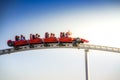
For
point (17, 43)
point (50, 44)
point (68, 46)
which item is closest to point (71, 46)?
point (68, 46)

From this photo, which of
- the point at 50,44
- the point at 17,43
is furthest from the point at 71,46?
the point at 17,43

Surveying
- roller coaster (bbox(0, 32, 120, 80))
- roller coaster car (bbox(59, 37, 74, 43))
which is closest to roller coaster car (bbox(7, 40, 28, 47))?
roller coaster (bbox(0, 32, 120, 80))

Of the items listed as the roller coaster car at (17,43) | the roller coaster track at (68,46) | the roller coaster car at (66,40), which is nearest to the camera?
the roller coaster track at (68,46)

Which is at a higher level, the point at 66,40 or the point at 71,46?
the point at 66,40

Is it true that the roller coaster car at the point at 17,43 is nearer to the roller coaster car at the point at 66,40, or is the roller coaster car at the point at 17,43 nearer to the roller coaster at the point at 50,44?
the roller coaster at the point at 50,44

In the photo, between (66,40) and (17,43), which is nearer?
(66,40)

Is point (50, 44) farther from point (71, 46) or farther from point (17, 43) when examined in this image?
point (17, 43)

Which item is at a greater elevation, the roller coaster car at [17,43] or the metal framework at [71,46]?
the roller coaster car at [17,43]

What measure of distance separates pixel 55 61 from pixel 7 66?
2.82 feet

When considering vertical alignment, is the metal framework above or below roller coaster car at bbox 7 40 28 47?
below

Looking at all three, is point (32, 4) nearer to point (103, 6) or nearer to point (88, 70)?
point (103, 6)

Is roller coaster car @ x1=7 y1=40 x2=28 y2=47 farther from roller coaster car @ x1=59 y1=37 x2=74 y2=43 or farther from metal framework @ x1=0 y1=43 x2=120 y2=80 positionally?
roller coaster car @ x1=59 y1=37 x2=74 y2=43

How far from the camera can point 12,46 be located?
3.24 metres

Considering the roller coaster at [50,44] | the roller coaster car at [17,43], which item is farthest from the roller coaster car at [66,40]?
the roller coaster car at [17,43]
